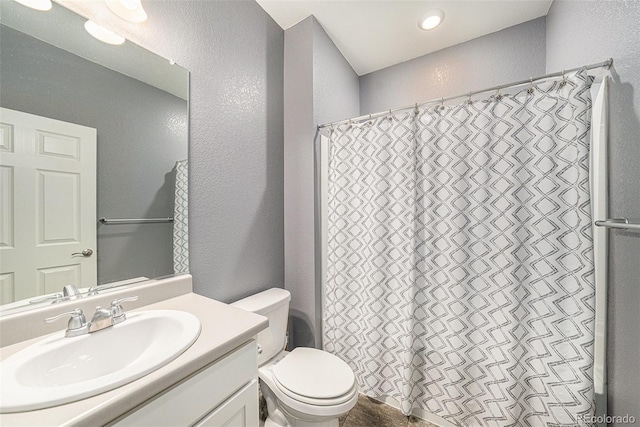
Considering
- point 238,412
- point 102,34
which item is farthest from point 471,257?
point 102,34

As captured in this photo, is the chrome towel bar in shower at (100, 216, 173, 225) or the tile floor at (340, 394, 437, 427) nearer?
the chrome towel bar in shower at (100, 216, 173, 225)

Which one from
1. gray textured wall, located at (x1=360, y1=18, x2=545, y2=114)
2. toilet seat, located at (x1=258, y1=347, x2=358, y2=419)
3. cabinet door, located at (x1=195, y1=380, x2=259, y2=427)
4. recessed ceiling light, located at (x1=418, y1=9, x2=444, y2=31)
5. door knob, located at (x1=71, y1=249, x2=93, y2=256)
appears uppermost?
recessed ceiling light, located at (x1=418, y1=9, x2=444, y2=31)

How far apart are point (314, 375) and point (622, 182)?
155 centimetres

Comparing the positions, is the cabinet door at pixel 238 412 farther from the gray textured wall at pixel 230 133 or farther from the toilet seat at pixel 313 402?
the gray textured wall at pixel 230 133

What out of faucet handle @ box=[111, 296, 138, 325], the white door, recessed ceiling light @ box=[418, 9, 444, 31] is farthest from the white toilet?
recessed ceiling light @ box=[418, 9, 444, 31]

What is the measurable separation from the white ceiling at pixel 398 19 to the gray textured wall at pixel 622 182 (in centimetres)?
65

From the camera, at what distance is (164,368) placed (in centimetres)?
60

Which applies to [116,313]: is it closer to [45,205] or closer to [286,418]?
[45,205]

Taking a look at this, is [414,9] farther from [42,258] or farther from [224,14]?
[42,258]

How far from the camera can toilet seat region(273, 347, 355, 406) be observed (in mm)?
1067

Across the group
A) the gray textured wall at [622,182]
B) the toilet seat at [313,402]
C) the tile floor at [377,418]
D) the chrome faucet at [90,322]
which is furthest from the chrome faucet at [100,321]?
the gray textured wall at [622,182]

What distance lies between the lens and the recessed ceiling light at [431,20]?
1.60m

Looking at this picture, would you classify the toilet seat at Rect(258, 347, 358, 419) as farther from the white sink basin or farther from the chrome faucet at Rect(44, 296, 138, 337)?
the chrome faucet at Rect(44, 296, 138, 337)

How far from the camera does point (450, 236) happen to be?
130 cm
